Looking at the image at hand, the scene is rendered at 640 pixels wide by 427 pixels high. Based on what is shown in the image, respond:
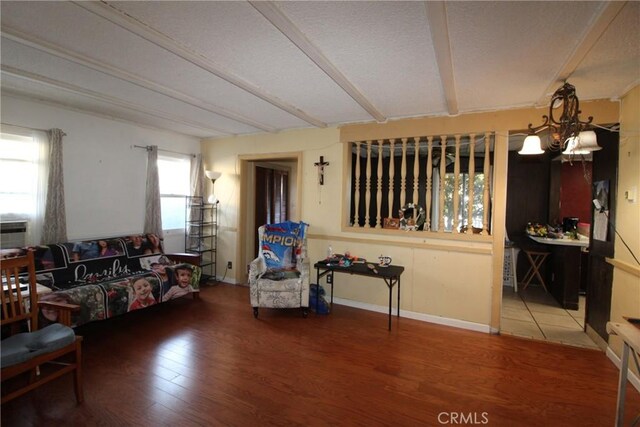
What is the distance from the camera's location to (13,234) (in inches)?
119

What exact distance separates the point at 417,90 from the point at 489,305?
2.35 metres

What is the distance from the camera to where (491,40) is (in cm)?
181

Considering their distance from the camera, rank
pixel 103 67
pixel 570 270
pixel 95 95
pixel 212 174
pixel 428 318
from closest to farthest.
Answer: pixel 103 67
pixel 95 95
pixel 428 318
pixel 570 270
pixel 212 174

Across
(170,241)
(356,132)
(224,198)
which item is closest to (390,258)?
(356,132)

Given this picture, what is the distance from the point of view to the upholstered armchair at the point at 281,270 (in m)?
3.33

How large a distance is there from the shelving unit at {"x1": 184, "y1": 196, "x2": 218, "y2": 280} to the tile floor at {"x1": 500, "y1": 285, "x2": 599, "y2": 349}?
4.18 metres

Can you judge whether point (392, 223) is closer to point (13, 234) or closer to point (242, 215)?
point (242, 215)

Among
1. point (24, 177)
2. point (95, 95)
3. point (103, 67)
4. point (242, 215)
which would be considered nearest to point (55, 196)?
point (24, 177)

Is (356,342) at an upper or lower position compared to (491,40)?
lower

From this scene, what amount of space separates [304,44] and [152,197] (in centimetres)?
334

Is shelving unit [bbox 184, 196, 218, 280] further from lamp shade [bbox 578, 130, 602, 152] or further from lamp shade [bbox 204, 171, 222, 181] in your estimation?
lamp shade [bbox 578, 130, 602, 152]

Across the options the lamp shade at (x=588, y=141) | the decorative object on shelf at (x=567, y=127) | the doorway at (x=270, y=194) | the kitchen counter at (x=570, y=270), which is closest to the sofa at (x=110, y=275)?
the doorway at (x=270, y=194)

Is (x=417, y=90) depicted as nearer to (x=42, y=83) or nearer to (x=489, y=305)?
(x=489, y=305)
